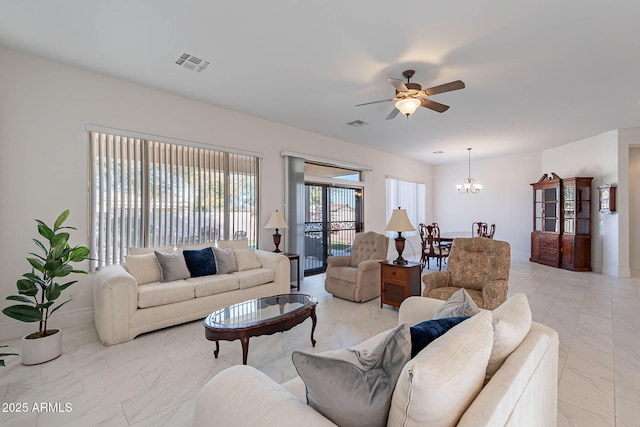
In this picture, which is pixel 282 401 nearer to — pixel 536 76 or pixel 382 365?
pixel 382 365

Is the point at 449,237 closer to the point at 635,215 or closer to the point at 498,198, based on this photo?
the point at 498,198

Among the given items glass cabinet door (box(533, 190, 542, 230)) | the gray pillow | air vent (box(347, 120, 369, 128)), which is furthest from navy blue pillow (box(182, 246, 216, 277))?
glass cabinet door (box(533, 190, 542, 230))

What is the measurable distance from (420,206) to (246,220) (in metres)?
6.04

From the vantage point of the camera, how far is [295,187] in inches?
207

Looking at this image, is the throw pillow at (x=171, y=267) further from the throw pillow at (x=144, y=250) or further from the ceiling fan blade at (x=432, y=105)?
the ceiling fan blade at (x=432, y=105)

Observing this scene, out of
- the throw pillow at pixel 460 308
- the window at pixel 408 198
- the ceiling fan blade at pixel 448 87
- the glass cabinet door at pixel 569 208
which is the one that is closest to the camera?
the throw pillow at pixel 460 308

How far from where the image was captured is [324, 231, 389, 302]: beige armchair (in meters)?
4.12

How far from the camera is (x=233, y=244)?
4.29m

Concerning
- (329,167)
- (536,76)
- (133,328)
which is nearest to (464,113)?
(536,76)

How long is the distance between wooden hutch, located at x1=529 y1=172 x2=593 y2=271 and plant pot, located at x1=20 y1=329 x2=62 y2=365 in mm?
8485

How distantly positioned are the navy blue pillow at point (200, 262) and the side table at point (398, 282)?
2.28m

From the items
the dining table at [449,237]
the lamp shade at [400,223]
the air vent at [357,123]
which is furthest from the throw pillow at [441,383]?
the dining table at [449,237]

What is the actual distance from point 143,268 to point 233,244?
1.23 m

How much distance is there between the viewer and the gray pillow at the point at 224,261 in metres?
3.82
